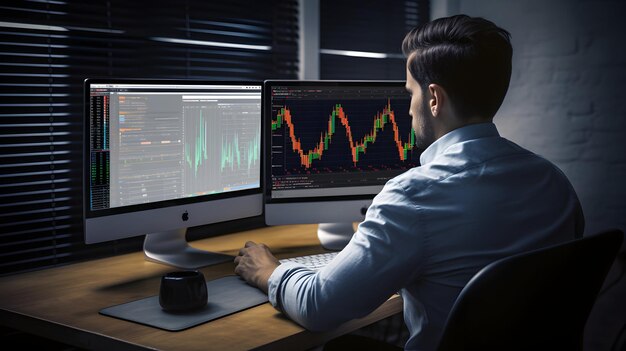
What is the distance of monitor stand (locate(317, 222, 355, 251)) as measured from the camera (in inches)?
85.2

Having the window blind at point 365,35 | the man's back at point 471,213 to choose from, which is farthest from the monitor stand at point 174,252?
the window blind at point 365,35

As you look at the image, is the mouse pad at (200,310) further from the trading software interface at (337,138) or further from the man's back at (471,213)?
the trading software interface at (337,138)

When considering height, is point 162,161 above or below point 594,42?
below

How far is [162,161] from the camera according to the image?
1.88 meters

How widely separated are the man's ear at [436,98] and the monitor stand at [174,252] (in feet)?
2.78

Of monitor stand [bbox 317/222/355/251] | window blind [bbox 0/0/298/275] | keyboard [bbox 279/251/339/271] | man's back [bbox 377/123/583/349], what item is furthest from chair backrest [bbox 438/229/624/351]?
window blind [bbox 0/0/298/275]

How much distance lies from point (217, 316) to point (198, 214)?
571 mm

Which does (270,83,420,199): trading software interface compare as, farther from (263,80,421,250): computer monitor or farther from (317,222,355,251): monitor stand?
(317,222,355,251): monitor stand

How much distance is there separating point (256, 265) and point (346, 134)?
0.67 meters

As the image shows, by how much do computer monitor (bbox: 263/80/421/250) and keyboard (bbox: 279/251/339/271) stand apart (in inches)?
7.0

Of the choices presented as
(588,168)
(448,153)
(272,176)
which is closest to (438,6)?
(588,168)

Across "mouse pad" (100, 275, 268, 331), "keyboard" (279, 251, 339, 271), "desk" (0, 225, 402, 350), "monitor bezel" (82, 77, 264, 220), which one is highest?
"monitor bezel" (82, 77, 264, 220)

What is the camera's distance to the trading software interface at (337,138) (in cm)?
216

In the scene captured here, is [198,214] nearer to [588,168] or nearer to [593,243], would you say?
[593,243]
